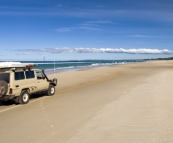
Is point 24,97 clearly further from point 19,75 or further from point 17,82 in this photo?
point 19,75

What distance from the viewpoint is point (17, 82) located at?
12102 mm

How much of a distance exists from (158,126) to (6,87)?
290 inches

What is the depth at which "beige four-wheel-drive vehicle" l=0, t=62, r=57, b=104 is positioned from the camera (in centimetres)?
1166

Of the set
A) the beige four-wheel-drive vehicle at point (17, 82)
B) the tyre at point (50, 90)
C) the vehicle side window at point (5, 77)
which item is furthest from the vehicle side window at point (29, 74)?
the tyre at point (50, 90)

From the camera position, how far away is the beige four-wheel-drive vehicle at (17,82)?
459 inches

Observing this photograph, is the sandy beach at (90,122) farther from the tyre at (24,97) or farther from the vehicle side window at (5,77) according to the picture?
the vehicle side window at (5,77)

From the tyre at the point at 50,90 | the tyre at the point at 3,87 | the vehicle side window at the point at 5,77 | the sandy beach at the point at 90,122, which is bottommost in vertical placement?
the sandy beach at the point at 90,122

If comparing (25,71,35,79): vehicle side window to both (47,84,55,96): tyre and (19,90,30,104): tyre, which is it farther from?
(47,84,55,96): tyre

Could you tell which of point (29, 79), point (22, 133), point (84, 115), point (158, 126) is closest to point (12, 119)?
point (22, 133)

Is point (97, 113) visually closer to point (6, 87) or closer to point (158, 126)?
point (158, 126)

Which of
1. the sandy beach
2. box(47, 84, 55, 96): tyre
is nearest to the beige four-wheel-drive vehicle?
the sandy beach

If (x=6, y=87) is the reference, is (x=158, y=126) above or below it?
below

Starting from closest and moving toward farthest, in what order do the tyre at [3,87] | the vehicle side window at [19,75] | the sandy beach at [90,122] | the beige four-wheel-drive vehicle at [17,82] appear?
1. the sandy beach at [90,122]
2. the tyre at [3,87]
3. the beige four-wheel-drive vehicle at [17,82]
4. the vehicle side window at [19,75]

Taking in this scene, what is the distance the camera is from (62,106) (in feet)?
37.6
